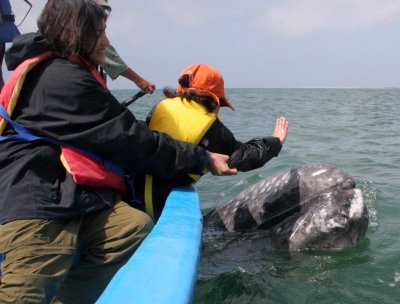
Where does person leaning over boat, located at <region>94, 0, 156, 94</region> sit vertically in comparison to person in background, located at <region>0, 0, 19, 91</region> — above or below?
below

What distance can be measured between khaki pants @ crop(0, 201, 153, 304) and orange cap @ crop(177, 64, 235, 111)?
4.14 ft

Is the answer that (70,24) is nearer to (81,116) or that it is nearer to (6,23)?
(81,116)

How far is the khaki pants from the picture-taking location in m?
2.32

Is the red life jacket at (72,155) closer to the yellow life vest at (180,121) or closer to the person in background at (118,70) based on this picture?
the yellow life vest at (180,121)

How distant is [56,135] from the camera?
253 centimetres

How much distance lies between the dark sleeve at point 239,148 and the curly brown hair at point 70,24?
1306 millimetres

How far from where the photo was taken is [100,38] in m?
2.74

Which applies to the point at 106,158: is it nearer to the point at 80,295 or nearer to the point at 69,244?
the point at 69,244

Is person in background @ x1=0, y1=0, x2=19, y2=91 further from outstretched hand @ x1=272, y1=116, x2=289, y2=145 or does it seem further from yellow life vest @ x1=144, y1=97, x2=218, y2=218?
outstretched hand @ x1=272, y1=116, x2=289, y2=145

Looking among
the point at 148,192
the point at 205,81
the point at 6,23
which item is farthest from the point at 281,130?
the point at 6,23

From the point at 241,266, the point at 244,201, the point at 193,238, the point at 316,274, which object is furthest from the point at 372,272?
the point at 193,238

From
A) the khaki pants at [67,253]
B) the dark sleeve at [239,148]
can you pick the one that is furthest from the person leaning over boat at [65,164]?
the dark sleeve at [239,148]

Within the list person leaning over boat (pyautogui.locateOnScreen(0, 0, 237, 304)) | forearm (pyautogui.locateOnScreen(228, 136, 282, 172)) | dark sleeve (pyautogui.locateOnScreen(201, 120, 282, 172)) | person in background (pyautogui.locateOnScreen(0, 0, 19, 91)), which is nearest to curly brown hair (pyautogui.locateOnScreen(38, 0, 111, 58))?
person leaning over boat (pyautogui.locateOnScreen(0, 0, 237, 304))

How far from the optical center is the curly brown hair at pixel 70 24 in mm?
2555
